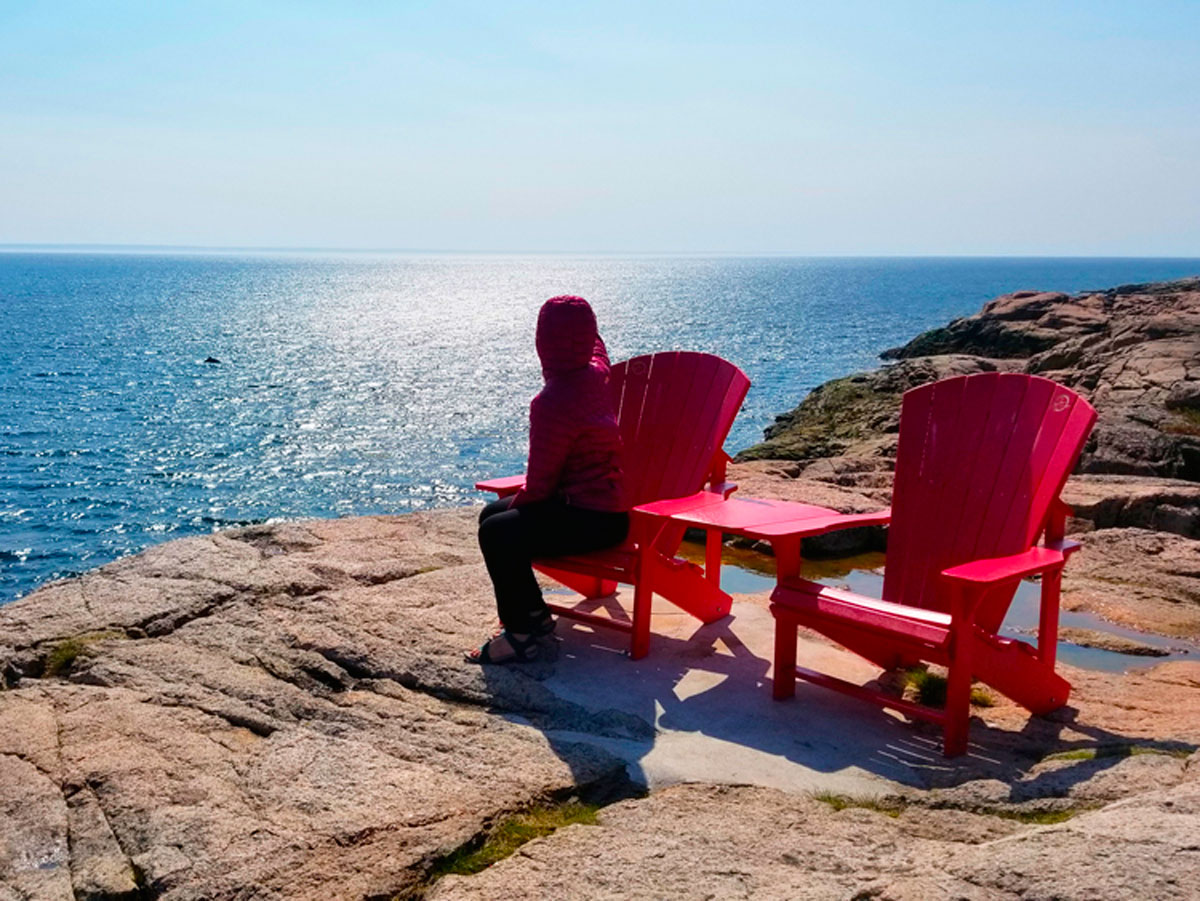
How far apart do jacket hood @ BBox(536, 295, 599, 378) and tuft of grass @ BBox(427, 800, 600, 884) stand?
76.8 inches

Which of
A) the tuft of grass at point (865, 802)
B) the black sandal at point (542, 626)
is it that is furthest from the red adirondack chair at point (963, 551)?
the black sandal at point (542, 626)

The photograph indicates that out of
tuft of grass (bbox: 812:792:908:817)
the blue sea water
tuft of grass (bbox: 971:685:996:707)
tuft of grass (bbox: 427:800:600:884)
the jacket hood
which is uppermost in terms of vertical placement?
the jacket hood

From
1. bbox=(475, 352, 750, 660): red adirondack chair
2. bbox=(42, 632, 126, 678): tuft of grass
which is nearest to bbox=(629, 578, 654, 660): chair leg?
bbox=(475, 352, 750, 660): red adirondack chair

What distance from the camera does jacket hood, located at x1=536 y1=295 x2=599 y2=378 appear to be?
4695mm

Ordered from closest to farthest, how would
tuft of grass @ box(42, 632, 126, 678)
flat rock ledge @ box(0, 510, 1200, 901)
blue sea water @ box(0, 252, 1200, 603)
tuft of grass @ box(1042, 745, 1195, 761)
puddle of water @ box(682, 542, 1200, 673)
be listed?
flat rock ledge @ box(0, 510, 1200, 901) < tuft of grass @ box(1042, 745, 1195, 761) < tuft of grass @ box(42, 632, 126, 678) < puddle of water @ box(682, 542, 1200, 673) < blue sea water @ box(0, 252, 1200, 603)

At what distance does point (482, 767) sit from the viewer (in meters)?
3.67

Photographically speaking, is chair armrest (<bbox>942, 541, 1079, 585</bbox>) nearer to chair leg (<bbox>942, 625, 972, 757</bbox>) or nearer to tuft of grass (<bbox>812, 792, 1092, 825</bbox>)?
chair leg (<bbox>942, 625, 972, 757</bbox>)

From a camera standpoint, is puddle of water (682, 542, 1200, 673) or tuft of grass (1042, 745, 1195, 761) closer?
tuft of grass (1042, 745, 1195, 761)

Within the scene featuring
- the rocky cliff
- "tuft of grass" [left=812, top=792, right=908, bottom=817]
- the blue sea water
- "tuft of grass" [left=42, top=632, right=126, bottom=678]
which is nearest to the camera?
"tuft of grass" [left=812, top=792, right=908, bottom=817]

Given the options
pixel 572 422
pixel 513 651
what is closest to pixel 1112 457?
pixel 572 422

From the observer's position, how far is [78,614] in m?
5.18

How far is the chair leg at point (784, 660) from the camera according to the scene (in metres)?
4.43

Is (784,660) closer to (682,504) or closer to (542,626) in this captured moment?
(682,504)

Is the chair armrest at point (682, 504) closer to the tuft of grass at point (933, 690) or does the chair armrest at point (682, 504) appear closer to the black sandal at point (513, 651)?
the black sandal at point (513, 651)
